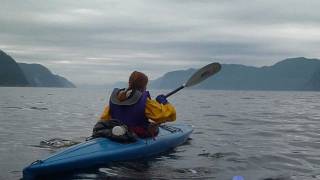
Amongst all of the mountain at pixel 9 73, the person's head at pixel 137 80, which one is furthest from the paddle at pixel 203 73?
the mountain at pixel 9 73

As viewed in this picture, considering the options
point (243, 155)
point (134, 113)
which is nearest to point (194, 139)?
point (243, 155)

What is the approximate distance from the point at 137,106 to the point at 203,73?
160 inches

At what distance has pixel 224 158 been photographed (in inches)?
435

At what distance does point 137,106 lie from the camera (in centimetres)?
931

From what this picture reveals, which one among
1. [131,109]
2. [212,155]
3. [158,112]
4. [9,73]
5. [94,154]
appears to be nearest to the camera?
[94,154]

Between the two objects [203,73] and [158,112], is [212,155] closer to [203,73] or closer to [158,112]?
[203,73]

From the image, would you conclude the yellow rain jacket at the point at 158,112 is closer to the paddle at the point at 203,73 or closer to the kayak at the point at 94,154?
the kayak at the point at 94,154

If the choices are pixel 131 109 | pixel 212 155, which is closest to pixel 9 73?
pixel 212 155

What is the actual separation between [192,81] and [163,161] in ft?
10.3

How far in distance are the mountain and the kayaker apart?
18655cm

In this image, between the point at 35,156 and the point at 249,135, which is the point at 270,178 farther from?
the point at 249,135

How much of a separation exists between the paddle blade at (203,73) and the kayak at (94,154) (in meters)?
2.08

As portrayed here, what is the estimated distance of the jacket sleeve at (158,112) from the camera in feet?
30.2

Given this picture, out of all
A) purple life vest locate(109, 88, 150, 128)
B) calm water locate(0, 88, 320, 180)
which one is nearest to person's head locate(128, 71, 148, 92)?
purple life vest locate(109, 88, 150, 128)
